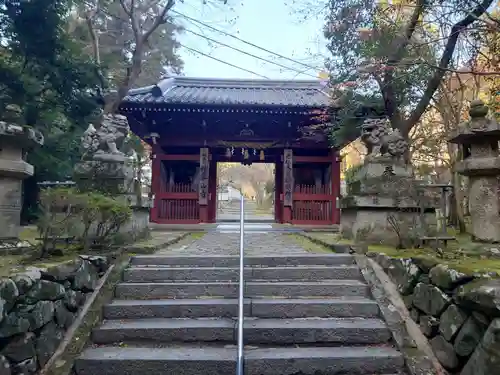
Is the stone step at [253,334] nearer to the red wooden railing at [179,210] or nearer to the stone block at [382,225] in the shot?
the stone block at [382,225]

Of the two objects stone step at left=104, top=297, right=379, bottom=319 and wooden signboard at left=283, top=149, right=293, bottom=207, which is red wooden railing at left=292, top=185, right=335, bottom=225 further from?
stone step at left=104, top=297, right=379, bottom=319

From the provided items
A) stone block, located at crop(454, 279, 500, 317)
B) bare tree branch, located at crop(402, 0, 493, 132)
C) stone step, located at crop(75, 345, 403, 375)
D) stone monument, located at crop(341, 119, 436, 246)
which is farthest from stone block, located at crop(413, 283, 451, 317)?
bare tree branch, located at crop(402, 0, 493, 132)

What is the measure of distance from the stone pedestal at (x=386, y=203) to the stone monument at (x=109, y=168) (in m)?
3.60

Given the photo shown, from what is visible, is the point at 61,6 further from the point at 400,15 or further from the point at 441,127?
the point at 441,127

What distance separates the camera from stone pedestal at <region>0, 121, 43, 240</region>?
4.07 metres

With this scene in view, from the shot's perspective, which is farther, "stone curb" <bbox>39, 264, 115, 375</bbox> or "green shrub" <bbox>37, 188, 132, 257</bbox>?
"green shrub" <bbox>37, 188, 132, 257</bbox>

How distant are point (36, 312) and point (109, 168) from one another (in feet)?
9.26

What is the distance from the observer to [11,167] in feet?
13.5

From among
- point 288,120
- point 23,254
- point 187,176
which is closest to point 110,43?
point 187,176

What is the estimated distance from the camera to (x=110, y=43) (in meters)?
17.3

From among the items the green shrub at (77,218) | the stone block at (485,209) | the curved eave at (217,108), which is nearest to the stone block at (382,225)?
the stone block at (485,209)

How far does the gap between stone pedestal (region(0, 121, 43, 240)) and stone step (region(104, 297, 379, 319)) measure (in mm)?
1662

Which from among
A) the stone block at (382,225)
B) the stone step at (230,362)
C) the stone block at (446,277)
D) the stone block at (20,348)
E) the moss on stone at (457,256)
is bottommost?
the stone step at (230,362)

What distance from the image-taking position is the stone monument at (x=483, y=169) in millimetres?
4285
